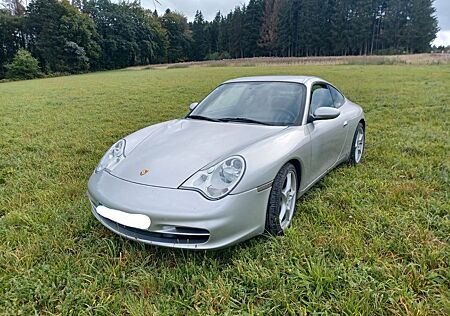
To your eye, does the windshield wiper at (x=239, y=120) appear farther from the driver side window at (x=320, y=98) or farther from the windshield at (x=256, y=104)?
the driver side window at (x=320, y=98)

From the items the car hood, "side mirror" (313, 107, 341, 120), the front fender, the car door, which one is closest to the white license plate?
the car hood

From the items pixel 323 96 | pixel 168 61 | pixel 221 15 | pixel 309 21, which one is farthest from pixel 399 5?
pixel 323 96

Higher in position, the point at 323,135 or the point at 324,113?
the point at 324,113

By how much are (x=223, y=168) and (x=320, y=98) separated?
1612mm

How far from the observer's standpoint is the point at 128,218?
70.8 inches

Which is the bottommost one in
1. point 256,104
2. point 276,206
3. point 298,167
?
point 276,206

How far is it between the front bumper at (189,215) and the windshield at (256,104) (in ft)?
3.04

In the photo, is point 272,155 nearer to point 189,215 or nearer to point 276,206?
point 276,206

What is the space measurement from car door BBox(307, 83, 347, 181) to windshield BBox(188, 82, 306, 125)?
166 millimetres

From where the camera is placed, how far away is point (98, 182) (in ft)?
7.06

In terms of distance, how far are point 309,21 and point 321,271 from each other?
2345 inches

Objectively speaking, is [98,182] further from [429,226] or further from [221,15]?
[221,15]

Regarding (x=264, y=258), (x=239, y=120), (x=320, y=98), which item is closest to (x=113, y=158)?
(x=239, y=120)

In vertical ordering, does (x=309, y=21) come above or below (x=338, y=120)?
above
